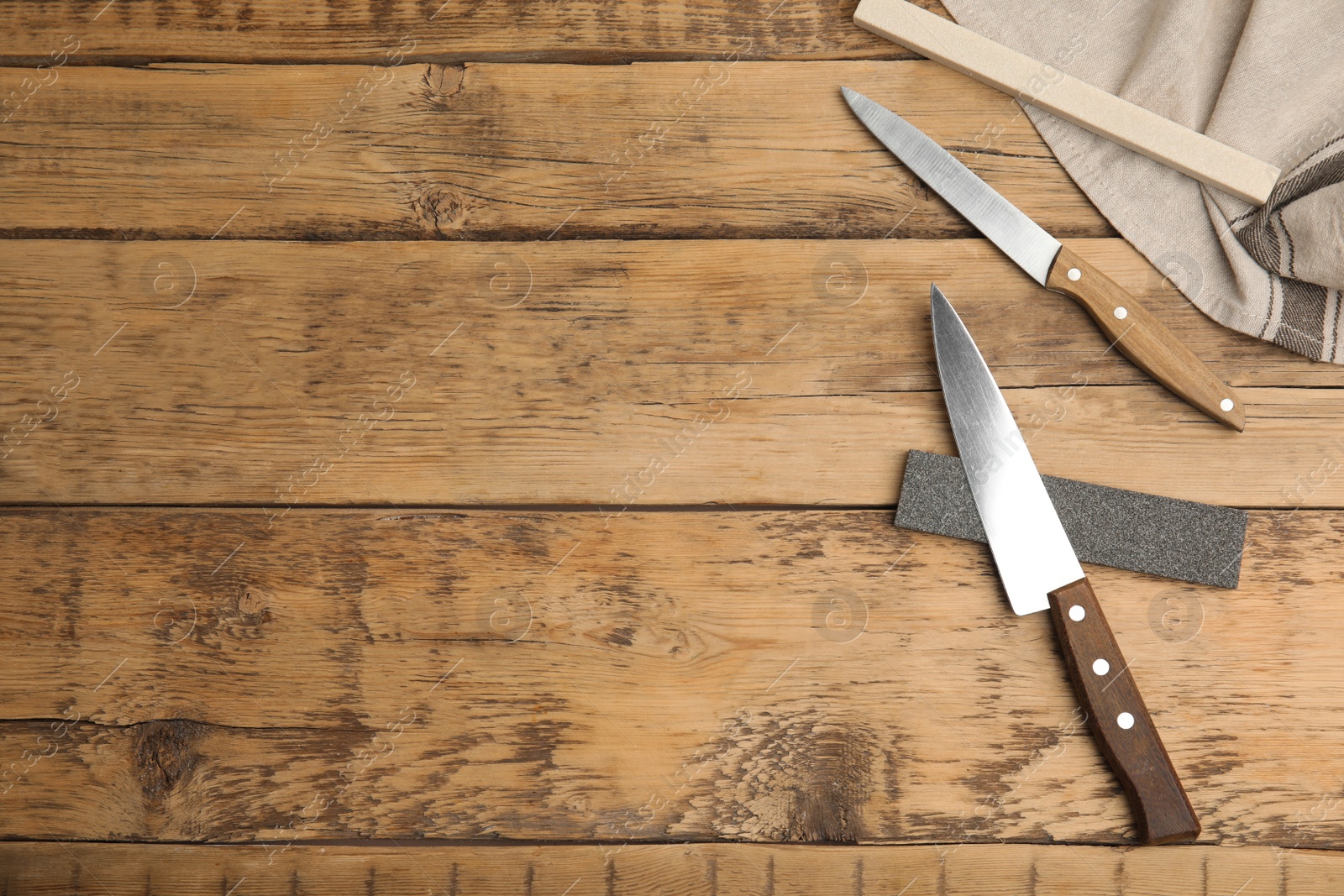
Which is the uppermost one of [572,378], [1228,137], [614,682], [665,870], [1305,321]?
[1228,137]

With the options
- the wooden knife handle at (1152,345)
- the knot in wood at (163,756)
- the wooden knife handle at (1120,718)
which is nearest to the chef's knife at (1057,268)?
the wooden knife handle at (1152,345)

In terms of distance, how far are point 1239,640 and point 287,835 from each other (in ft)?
3.20

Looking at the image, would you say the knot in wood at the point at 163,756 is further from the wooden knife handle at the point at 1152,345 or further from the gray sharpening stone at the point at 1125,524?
the wooden knife handle at the point at 1152,345

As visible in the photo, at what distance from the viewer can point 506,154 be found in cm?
89

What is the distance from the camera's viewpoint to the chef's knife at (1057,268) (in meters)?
0.82

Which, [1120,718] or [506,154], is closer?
[1120,718]

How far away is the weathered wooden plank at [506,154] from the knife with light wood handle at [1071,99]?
0.02m

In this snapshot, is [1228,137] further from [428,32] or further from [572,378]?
[428,32]

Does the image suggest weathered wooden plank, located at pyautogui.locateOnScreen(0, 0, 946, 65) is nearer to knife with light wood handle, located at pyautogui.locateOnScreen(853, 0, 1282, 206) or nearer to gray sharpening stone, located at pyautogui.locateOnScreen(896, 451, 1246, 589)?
knife with light wood handle, located at pyautogui.locateOnScreen(853, 0, 1282, 206)

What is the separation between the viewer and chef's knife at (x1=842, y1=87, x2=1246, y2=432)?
2.70 ft

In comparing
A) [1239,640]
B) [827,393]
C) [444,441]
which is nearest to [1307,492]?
[1239,640]

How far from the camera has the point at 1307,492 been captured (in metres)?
0.83

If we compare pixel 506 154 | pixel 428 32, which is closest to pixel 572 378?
pixel 506 154

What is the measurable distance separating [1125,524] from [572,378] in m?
0.58
